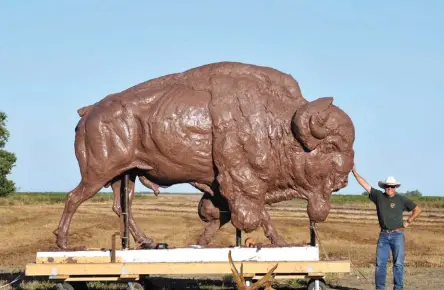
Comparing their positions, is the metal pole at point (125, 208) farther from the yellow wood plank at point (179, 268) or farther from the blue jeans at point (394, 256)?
the blue jeans at point (394, 256)

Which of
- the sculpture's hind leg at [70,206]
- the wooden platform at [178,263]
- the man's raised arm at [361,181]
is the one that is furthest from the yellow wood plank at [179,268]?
the man's raised arm at [361,181]

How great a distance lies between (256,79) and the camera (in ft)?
32.9

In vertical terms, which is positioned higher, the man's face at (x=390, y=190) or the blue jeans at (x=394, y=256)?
the man's face at (x=390, y=190)

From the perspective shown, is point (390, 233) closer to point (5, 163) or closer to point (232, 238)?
point (232, 238)

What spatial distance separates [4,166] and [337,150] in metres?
34.8

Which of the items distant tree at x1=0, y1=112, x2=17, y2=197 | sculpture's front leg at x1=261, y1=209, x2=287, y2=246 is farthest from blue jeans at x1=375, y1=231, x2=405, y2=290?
distant tree at x1=0, y1=112, x2=17, y2=197

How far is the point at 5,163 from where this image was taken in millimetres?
41812

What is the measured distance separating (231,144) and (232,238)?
1209 centimetres

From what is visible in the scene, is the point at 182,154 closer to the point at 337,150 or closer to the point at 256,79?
the point at 256,79

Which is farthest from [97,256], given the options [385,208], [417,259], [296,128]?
[417,259]

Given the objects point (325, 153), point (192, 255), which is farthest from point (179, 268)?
point (325, 153)

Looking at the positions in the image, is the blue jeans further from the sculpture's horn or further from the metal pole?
the metal pole

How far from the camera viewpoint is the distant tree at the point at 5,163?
1645 inches

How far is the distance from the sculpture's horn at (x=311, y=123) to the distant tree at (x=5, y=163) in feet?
114
